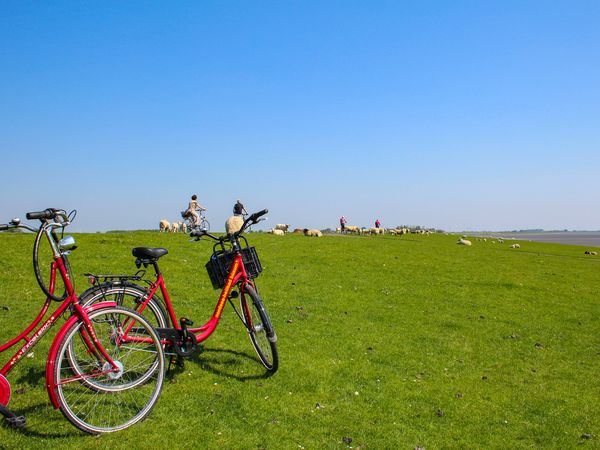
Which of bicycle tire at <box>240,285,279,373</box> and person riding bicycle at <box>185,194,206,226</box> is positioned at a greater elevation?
person riding bicycle at <box>185,194,206,226</box>

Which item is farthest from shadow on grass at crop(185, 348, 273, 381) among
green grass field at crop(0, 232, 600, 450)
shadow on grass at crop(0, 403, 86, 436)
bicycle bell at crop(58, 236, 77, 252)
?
bicycle bell at crop(58, 236, 77, 252)

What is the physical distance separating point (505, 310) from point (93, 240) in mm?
18991

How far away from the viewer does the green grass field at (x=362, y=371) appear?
6516 millimetres

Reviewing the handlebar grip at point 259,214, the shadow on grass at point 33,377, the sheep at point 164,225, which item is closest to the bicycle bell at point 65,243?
the shadow on grass at point 33,377

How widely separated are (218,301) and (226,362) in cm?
154

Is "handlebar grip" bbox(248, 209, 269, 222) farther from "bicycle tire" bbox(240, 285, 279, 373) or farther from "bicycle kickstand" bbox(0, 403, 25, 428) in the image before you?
"bicycle kickstand" bbox(0, 403, 25, 428)

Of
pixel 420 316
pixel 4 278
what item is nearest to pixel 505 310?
pixel 420 316

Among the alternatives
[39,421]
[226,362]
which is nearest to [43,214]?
[39,421]

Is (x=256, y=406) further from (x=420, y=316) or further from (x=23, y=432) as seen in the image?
(x=420, y=316)

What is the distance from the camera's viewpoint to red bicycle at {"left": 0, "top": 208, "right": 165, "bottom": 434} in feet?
18.3

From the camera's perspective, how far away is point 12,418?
18.1ft

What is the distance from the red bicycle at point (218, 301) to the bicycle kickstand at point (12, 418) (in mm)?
1691

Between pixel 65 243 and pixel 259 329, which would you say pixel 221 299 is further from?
pixel 65 243

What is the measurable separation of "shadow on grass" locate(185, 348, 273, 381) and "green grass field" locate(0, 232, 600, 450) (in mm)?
37
